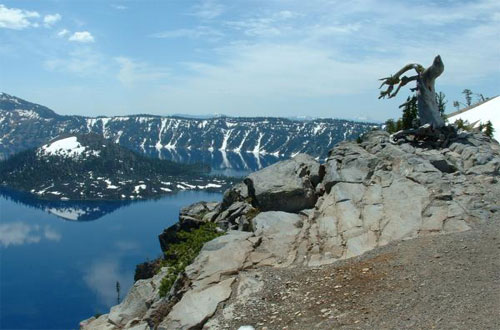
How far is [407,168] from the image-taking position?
25719mm

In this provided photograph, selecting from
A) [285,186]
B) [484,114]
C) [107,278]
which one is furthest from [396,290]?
[107,278]

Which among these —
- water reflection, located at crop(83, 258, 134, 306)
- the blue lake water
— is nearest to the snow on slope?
the blue lake water

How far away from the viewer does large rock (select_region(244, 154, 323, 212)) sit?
84.8 ft

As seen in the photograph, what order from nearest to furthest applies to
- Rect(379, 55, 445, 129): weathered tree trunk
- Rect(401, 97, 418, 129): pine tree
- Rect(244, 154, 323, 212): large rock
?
1. Rect(244, 154, 323, 212): large rock
2. Rect(379, 55, 445, 129): weathered tree trunk
3. Rect(401, 97, 418, 129): pine tree

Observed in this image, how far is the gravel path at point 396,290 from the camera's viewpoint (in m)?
A: 13.5

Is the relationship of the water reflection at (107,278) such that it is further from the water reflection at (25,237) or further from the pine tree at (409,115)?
the pine tree at (409,115)

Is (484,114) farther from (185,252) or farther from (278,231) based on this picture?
(185,252)

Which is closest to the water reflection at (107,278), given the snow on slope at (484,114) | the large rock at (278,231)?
the snow on slope at (484,114)

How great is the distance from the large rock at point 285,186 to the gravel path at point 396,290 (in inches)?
297

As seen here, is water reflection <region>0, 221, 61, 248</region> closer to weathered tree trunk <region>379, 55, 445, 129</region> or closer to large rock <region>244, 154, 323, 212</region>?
large rock <region>244, 154, 323, 212</region>

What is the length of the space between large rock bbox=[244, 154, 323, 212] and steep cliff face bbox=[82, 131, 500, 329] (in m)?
0.06

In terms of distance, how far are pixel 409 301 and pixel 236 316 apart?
20.6 ft

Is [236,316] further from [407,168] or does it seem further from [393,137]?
[393,137]

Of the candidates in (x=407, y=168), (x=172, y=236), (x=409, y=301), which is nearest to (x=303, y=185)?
(x=407, y=168)
